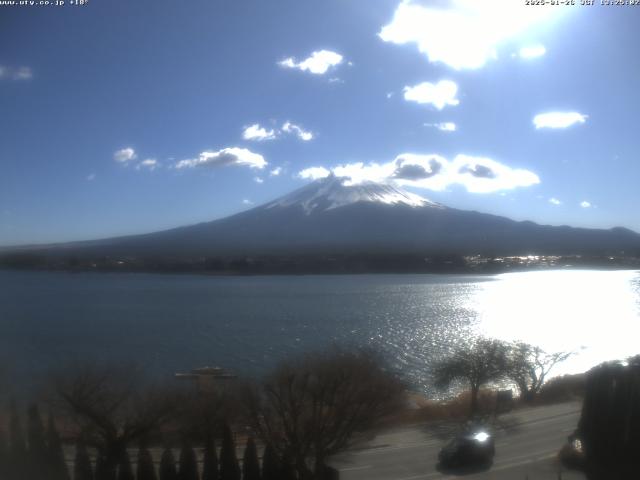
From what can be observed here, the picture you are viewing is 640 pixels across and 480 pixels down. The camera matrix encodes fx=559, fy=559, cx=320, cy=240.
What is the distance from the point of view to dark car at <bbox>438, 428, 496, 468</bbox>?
9.62ft

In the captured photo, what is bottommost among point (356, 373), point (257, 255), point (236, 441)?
point (236, 441)

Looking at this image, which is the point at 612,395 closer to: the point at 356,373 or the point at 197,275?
the point at 356,373

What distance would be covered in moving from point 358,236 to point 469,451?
582 inches

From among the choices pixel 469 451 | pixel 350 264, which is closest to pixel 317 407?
pixel 469 451

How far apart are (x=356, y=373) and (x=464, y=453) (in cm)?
107

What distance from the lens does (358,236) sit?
17.7 m

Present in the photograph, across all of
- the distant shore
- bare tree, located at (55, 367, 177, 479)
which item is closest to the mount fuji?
the distant shore

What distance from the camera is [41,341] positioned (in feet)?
19.6

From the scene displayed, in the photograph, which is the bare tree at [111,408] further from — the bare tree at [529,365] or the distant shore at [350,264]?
the distant shore at [350,264]

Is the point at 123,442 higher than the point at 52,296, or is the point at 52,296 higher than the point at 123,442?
the point at 52,296

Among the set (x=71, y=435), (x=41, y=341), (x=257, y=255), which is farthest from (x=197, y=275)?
(x=71, y=435)

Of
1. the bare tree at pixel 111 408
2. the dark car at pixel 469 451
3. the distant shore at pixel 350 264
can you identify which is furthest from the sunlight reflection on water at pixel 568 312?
the bare tree at pixel 111 408

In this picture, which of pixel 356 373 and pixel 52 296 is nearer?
pixel 356 373

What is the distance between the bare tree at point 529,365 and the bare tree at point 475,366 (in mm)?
76
